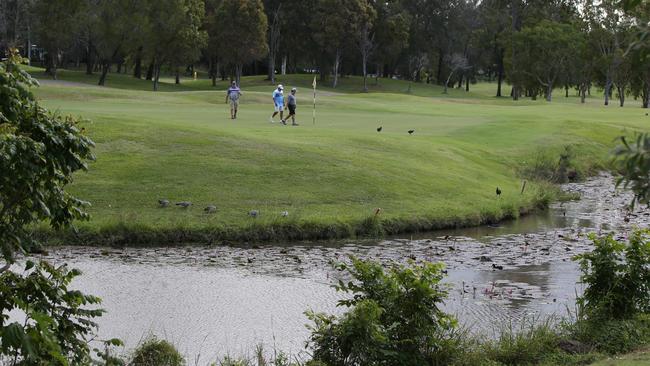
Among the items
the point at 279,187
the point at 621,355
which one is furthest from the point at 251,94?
the point at 621,355

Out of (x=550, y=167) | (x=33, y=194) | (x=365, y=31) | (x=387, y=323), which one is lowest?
(x=550, y=167)

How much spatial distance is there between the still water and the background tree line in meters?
58.3

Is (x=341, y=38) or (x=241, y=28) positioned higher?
(x=241, y=28)

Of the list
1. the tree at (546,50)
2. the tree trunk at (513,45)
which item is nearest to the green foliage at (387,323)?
the tree at (546,50)

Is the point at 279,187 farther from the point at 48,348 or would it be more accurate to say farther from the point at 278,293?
the point at 48,348

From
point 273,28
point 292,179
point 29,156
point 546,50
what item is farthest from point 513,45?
point 29,156

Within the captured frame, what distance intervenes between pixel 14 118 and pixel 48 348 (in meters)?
2.22

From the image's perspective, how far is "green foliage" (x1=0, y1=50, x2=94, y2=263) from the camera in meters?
7.56

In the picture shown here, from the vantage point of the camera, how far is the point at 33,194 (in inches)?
308

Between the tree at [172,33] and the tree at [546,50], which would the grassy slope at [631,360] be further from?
the tree at [546,50]

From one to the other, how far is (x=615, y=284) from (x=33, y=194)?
8.88 metres

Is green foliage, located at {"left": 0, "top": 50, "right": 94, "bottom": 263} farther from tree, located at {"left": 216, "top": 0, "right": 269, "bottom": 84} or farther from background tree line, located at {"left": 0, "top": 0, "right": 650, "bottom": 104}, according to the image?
tree, located at {"left": 216, "top": 0, "right": 269, "bottom": 84}

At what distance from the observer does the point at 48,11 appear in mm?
86188

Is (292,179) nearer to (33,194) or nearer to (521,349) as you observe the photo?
(521,349)
